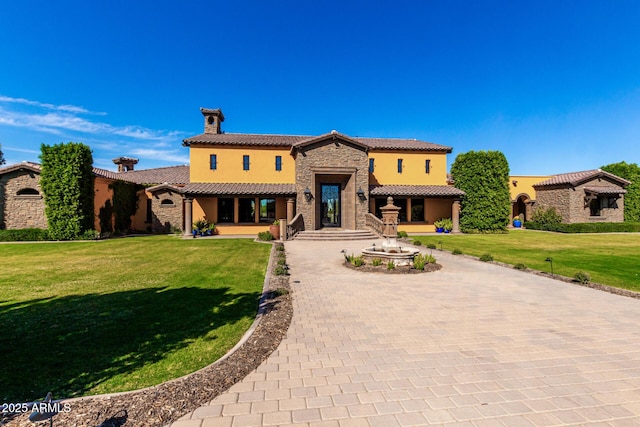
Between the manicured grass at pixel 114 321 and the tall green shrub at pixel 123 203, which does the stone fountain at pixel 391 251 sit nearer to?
the manicured grass at pixel 114 321

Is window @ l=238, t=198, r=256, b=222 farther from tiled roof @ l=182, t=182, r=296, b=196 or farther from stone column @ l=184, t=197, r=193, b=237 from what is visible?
stone column @ l=184, t=197, r=193, b=237

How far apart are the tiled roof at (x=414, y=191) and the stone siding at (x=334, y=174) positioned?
2.28 m


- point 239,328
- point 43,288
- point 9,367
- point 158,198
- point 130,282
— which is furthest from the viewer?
point 158,198

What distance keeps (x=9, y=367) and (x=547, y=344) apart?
810 cm

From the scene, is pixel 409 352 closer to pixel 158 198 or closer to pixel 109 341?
pixel 109 341

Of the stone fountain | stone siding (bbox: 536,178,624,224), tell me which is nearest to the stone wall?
the stone fountain

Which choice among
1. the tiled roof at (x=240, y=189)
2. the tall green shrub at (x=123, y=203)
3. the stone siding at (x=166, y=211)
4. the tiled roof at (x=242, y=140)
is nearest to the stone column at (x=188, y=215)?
the tiled roof at (x=240, y=189)

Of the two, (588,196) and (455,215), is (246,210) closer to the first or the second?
(455,215)

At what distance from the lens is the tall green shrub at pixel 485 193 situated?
25.4 metres

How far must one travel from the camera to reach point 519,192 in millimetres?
31859

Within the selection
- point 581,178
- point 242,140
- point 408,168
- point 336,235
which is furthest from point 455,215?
point 242,140

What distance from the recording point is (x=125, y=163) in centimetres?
3609

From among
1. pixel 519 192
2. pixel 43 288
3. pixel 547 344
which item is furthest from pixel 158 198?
pixel 519 192

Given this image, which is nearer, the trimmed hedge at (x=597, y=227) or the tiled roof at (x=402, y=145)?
the tiled roof at (x=402, y=145)
